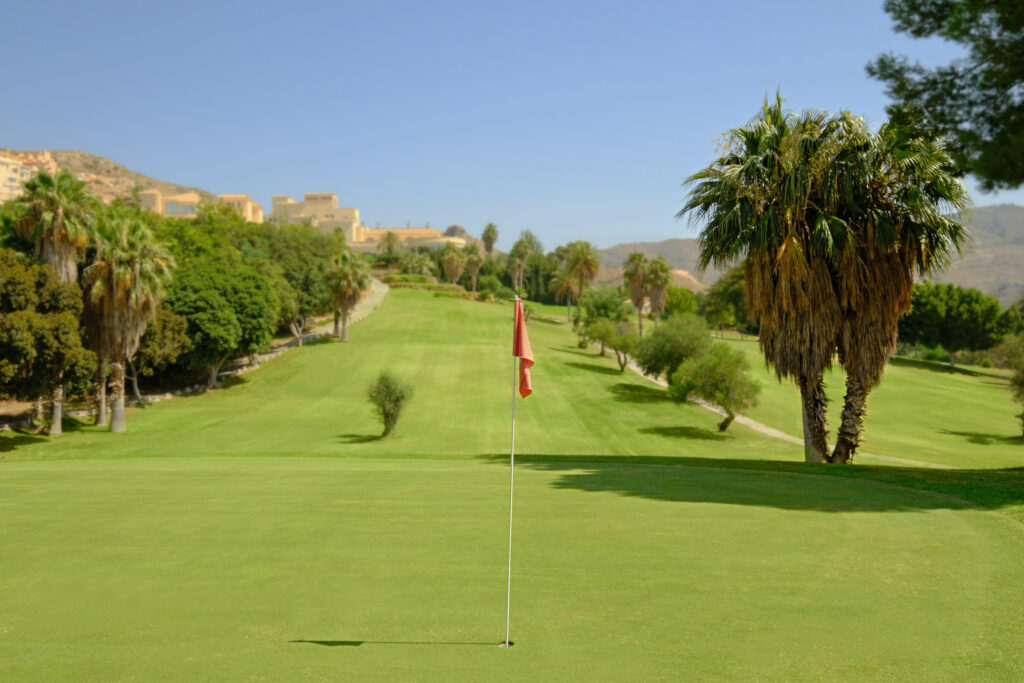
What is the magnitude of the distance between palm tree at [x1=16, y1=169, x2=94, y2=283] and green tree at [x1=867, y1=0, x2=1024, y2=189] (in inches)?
1465

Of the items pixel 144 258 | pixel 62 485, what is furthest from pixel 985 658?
pixel 144 258

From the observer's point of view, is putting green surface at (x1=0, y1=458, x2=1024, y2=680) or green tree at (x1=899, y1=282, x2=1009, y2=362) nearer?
putting green surface at (x1=0, y1=458, x2=1024, y2=680)

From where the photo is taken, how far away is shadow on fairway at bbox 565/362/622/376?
222 feet

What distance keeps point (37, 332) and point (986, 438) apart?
5319 centimetres

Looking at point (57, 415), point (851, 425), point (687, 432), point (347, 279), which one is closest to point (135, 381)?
point (57, 415)

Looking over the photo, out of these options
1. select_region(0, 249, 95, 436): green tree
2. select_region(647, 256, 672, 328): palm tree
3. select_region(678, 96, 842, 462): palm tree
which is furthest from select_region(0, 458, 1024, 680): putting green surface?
select_region(647, 256, 672, 328): palm tree

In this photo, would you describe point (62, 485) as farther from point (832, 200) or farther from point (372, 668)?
point (832, 200)

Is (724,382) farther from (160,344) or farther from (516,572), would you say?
(516,572)

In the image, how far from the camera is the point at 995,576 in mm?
8930

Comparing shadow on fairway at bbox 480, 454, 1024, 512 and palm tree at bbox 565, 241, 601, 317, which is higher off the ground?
palm tree at bbox 565, 241, 601, 317

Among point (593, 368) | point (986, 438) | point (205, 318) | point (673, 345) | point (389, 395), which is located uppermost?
point (205, 318)

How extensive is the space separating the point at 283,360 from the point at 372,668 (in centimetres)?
6569

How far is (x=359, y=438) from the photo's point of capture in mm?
40469

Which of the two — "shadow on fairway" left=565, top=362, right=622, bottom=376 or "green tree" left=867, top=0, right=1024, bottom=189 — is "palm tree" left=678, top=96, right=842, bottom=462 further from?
"shadow on fairway" left=565, top=362, right=622, bottom=376
